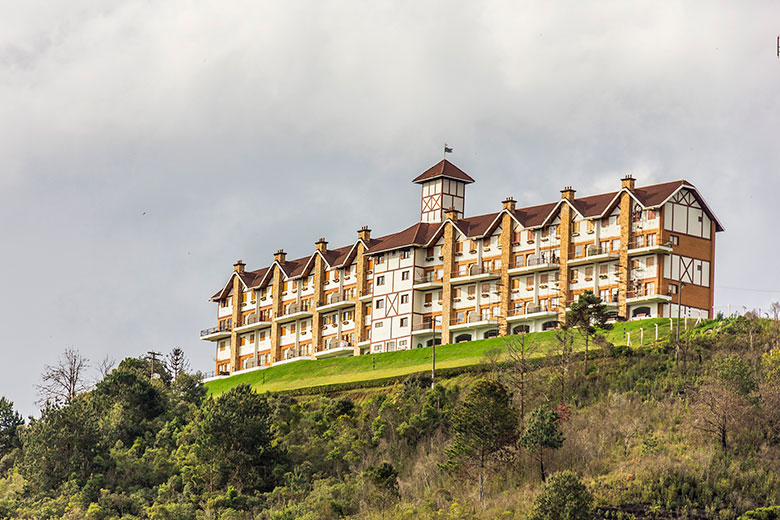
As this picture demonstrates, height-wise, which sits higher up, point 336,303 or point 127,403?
point 336,303

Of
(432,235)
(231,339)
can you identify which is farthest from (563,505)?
(231,339)

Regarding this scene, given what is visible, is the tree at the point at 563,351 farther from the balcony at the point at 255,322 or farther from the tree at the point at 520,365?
the balcony at the point at 255,322

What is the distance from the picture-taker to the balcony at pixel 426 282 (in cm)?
12244

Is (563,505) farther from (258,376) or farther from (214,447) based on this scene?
(258,376)

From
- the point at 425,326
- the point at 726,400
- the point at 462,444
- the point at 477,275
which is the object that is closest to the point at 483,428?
the point at 462,444

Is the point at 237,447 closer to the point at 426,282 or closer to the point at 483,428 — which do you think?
the point at 483,428

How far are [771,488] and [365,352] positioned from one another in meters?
57.0

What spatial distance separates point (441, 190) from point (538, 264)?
51.9ft

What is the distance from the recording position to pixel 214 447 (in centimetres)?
8900

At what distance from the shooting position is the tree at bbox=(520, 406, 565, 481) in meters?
78.7

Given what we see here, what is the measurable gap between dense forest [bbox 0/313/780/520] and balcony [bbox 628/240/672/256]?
38.2 feet

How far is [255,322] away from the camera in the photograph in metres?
137

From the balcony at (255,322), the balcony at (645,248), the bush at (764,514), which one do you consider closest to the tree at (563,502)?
the bush at (764,514)

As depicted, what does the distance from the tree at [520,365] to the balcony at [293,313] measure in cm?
3073
